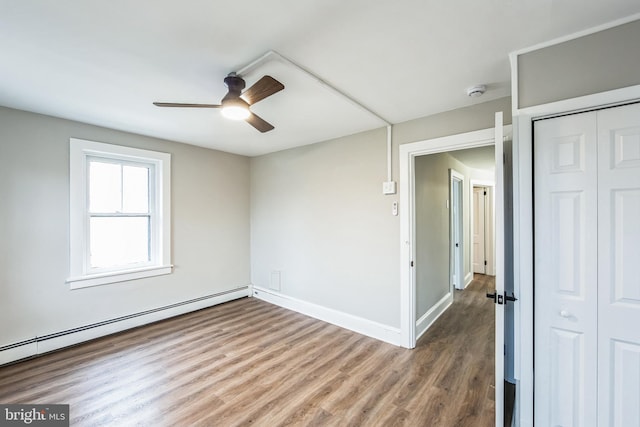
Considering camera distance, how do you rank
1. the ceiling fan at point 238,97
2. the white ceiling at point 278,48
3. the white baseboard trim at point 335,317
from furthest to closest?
the white baseboard trim at point 335,317
the ceiling fan at point 238,97
the white ceiling at point 278,48

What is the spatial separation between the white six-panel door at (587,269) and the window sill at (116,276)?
3888 millimetres

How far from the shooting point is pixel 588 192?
4.79ft

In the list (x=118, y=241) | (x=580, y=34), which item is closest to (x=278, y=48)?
(x=580, y=34)

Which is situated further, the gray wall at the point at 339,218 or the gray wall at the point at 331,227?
the gray wall at the point at 331,227

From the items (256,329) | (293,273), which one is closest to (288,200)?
(293,273)

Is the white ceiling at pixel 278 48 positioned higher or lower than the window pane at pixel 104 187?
higher

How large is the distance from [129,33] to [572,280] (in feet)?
9.32

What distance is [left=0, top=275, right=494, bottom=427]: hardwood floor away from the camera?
1883 millimetres

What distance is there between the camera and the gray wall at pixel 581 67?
1369 mm

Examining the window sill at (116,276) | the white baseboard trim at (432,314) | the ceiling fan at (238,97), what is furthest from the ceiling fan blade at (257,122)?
the white baseboard trim at (432,314)

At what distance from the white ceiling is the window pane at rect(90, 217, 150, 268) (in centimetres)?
130

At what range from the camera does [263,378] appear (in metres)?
2.29

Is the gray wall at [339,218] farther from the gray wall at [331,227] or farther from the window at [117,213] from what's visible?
the window at [117,213]

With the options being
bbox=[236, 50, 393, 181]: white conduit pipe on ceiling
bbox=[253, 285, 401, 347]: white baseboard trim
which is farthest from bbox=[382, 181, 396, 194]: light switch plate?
bbox=[253, 285, 401, 347]: white baseboard trim
